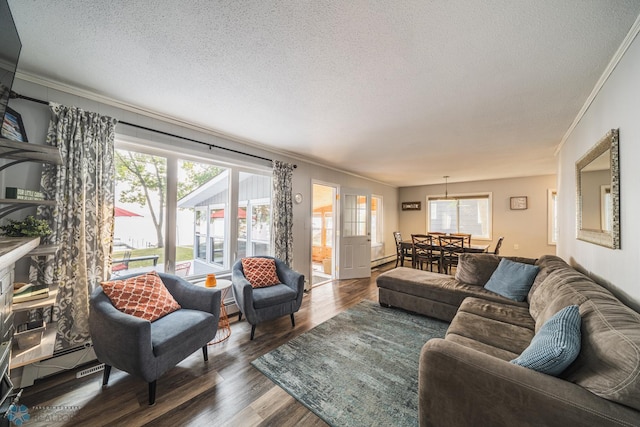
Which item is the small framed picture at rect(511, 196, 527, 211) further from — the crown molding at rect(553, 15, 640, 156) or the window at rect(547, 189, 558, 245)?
the crown molding at rect(553, 15, 640, 156)

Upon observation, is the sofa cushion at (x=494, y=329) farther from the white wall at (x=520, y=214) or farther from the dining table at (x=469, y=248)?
the white wall at (x=520, y=214)

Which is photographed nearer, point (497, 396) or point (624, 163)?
point (497, 396)

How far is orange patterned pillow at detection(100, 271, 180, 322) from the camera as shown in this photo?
6.06 ft

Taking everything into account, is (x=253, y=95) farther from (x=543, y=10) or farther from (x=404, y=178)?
(x=404, y=178)

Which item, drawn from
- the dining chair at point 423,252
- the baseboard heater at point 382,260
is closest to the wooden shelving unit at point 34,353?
the dining chair at point 423,252

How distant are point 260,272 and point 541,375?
2.62 metres

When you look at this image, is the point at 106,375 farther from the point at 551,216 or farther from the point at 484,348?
the point at 551,216

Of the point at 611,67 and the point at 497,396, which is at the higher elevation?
the point at 611,67

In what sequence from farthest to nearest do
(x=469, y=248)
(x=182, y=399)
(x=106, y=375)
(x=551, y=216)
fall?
(x=551, y=216)
(x=469, y=248)
(x=106, y=375)
(x=182, y=399)

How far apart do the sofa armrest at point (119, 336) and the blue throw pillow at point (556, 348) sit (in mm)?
2248

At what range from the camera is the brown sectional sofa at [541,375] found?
878 millimetres

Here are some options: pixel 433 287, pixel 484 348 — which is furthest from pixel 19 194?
pixel 433 287

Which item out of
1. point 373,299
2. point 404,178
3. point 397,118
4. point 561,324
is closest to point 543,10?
point 397,118

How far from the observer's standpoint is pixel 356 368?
2.02 metres
